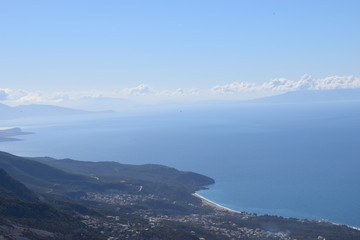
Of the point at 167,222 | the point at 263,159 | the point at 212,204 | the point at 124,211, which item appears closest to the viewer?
the point at 167,222

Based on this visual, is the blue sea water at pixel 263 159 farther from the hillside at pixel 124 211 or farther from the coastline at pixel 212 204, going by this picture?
the hillside at pixel 124 211

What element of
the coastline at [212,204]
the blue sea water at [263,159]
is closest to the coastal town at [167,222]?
the coastline at [212,204]

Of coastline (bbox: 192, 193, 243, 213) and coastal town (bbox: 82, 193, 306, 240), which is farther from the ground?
coastal town (bbox: 82, 193, 306, 240)

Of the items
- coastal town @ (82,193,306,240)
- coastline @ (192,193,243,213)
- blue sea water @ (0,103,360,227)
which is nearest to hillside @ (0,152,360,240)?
coastal town @ (82,193,306,240)

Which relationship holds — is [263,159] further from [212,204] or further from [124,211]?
[124,211]

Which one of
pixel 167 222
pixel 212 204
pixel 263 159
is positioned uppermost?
pixel 263 159

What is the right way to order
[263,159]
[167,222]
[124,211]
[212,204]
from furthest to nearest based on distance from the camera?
1. [263,159]
2. [212,204]
3. [124,211]
4. [167,222]

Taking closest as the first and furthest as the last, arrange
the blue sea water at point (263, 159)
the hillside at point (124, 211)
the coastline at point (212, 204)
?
the hillside at point (124, 211) → the coastline at point (212, 204) → the blue sea water at point (263, 159)

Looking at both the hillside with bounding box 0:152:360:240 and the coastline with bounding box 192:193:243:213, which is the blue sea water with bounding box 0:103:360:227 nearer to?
the coastline with bounding box 192:193:243:213

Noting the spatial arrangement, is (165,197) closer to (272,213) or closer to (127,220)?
(272,213)

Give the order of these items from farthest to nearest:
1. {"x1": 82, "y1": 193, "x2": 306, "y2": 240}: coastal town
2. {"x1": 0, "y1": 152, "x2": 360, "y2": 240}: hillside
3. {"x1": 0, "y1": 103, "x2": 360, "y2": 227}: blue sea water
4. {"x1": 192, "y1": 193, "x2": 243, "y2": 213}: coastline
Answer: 1. {"x1": 0, "y1": 103, "x2": 360, "y2": 227}: blue sea water
2. {"x1": 192, "y1": 193, "x2": 243, "y2": 213}: coastline
3. {"x1": 82, "y1": 193, "x2": 306, "y2": 240}: coastal town
4. {"x1": 0, "y1": 152, "x2": 360, "y2": 240}: hillside

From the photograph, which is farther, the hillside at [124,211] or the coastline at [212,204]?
the coastline at [212,204]

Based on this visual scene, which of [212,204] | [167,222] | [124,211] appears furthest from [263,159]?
[167,222]
